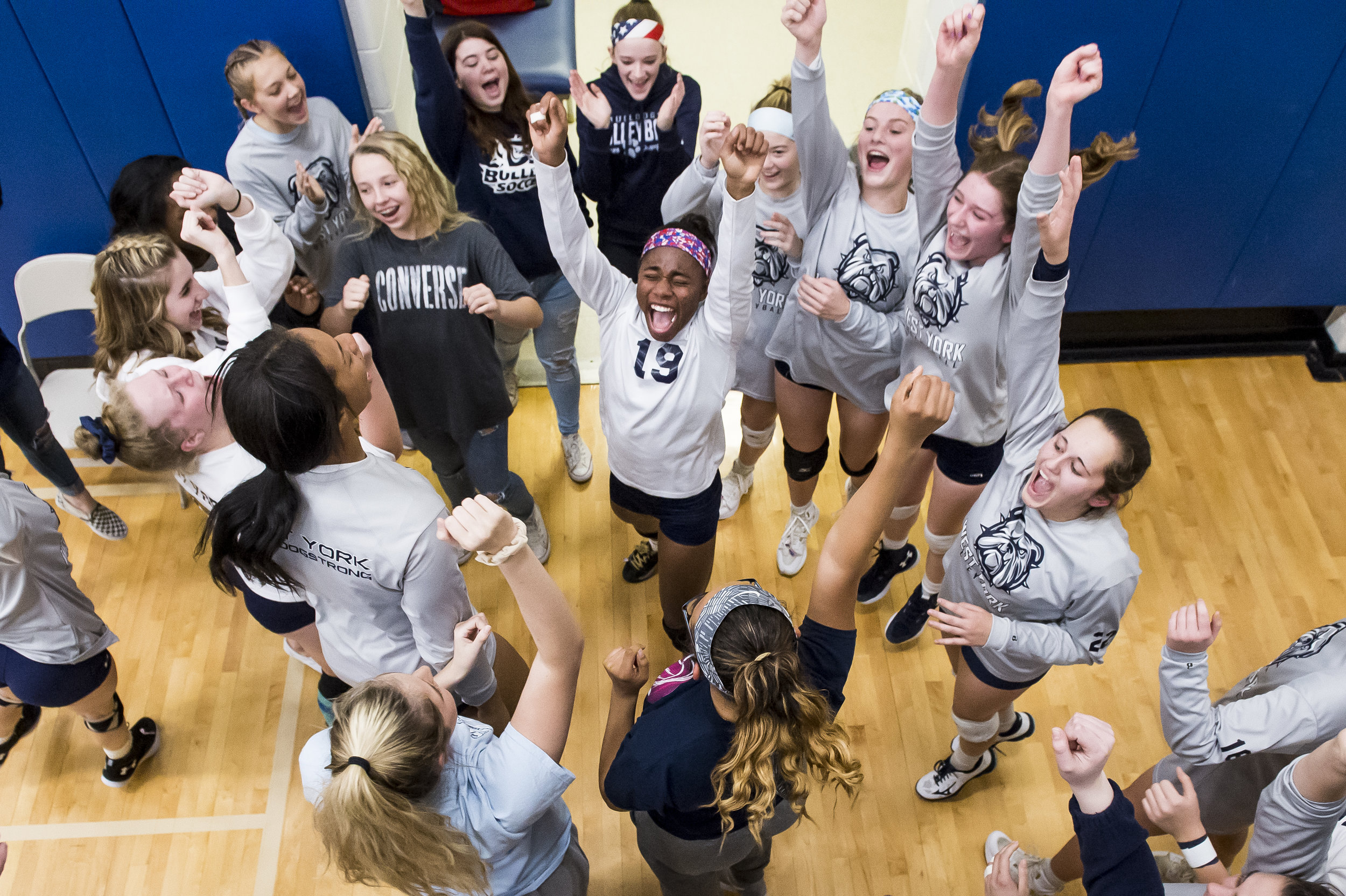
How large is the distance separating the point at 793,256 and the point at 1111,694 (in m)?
1.90

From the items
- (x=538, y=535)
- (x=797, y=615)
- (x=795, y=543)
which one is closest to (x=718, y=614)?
(x=797, y=615)

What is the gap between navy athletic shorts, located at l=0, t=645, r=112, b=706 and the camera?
2.50m

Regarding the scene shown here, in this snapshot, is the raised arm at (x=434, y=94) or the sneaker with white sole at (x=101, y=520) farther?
the sneaker with white sole at (x=101, y=520)

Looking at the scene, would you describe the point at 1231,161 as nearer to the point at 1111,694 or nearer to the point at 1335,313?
the point at 1335,313

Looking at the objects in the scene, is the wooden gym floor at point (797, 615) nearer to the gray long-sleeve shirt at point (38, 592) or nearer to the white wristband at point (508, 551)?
the gray long-sleeve shirt at point (38, 592)

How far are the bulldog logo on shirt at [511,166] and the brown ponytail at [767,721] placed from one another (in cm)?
198

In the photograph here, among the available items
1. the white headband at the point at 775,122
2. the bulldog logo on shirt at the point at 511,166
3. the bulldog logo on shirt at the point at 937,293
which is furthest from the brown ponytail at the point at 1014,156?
the bulldog logo on shirt at the point at 511,166

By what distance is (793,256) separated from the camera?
276cm

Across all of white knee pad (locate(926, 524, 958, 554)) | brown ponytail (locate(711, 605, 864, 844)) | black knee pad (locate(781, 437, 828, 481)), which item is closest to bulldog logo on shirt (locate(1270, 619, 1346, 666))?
white knee pad (locate(926, 524, 958, 554))

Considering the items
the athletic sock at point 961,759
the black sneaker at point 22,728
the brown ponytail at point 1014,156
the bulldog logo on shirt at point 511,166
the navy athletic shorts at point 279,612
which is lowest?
the black sneaker at point 22,728

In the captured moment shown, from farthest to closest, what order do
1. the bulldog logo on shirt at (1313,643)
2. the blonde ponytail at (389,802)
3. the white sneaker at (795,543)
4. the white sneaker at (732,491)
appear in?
the white sneaker at (732,491)
the white sneaker at (795,543)
the bulldog logo on shirt at (1313,643)
the blonde ponytail at (389,802)

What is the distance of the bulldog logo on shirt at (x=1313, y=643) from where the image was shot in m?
2.07

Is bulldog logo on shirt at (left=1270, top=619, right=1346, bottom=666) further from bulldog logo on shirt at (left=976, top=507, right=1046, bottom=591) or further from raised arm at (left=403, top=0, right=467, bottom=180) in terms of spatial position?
raised arm at (left=403, top=0, right=467, bottom=180)

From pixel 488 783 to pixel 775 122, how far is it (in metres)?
2.02
